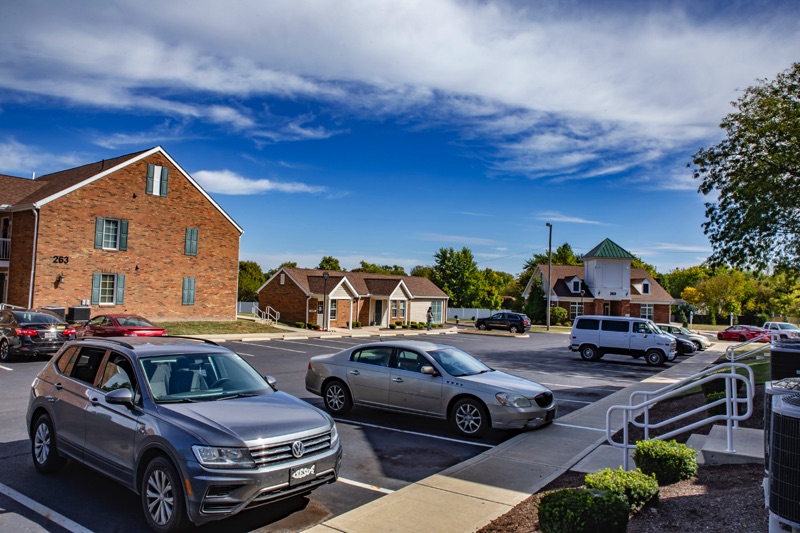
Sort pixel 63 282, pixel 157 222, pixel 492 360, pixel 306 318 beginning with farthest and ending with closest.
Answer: pixel 306 318 < pixel 157 222 < pixel 63 282 < pixel 492 360

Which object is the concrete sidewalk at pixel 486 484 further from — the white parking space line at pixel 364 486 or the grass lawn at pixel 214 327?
the grass lawn at pixel 214 327

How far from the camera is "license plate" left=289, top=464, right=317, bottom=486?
17.5 ft

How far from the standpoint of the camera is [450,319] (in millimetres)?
68438

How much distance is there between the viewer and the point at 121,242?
31.1 metres

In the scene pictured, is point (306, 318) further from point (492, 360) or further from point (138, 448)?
point (138, 448)

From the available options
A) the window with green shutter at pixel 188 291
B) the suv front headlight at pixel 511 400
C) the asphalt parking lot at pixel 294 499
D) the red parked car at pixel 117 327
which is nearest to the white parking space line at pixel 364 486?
the asphalt parking lot at pixel 294 499

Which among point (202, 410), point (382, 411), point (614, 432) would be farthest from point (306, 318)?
point (202, 410)

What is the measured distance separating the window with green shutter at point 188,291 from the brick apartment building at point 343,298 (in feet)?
27.0

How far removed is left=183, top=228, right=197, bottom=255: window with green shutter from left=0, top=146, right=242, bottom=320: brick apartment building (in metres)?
0.06

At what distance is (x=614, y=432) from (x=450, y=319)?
2324 inches

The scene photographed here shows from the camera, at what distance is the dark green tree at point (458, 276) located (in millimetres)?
68562

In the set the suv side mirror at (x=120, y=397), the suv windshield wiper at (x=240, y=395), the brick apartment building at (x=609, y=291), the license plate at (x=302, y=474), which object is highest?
the brick apartment building at (x=609, y=291)

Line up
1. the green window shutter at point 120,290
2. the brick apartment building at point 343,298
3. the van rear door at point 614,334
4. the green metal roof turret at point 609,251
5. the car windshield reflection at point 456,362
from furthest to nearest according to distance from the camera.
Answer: the green metal roof turret at point 609,251
the brick apartment building at point 343,298
the green window shutter at point 120,290
the van rear door at point 614,334
the car windshield reflection at point 456,362

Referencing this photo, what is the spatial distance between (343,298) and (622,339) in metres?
23.0
